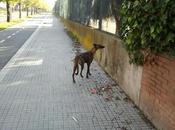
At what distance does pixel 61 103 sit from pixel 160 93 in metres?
2.30

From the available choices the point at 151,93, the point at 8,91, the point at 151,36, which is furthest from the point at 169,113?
the point at 8,91

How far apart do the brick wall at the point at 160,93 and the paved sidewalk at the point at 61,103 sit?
28 centimetres

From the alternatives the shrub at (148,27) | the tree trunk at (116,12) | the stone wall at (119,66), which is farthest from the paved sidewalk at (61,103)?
the tree trunk at (116,12)

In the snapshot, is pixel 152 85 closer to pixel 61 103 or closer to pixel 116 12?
pixel 61 103

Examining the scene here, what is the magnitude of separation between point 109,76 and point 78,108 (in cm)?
306

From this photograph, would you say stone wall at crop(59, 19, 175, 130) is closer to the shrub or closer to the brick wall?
the brick wall

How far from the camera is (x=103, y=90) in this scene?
7344 mm

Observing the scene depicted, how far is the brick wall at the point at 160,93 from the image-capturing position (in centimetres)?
449

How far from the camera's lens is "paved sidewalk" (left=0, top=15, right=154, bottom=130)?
519cm

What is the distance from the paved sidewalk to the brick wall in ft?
0.93

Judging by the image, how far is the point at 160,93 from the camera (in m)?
4.90

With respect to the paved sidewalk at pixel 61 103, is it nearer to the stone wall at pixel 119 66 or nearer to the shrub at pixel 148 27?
the stone wall at pixel 119 66

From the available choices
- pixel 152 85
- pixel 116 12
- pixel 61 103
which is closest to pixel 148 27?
pixel 152 85

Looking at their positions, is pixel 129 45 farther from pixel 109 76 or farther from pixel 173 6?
pixel 109 76
